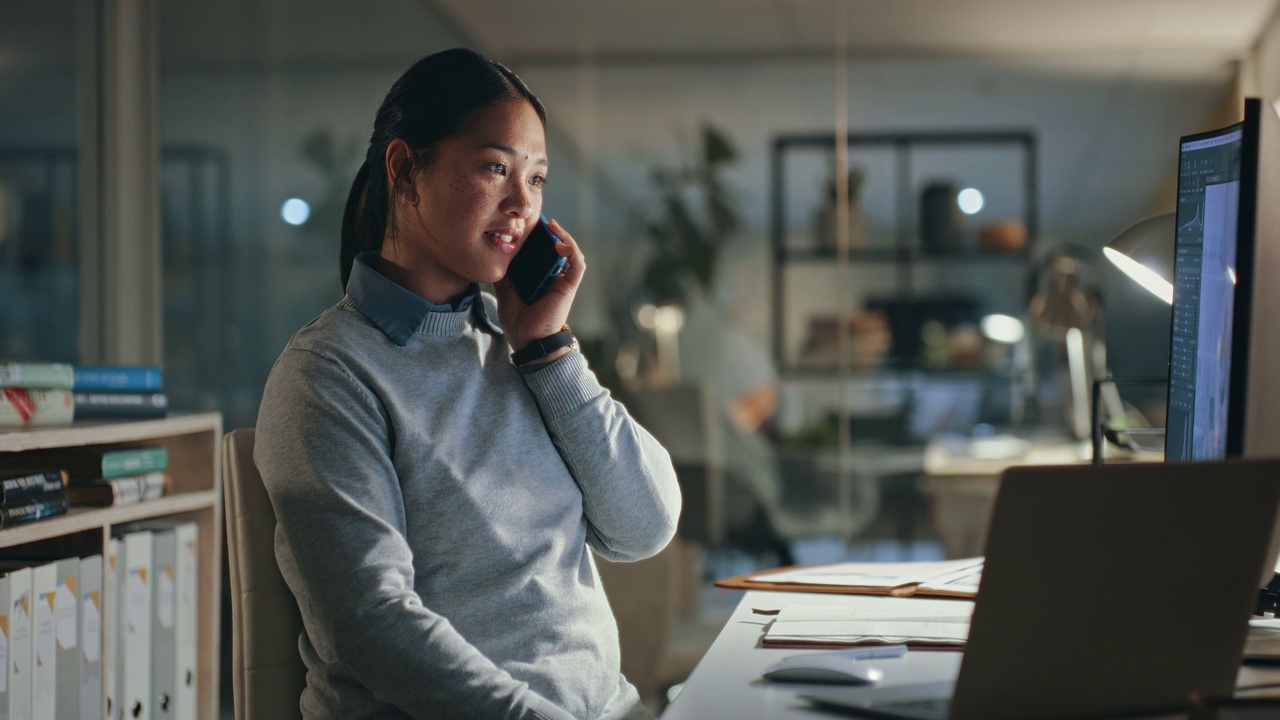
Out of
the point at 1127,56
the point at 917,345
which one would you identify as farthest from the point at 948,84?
the point at 917,345

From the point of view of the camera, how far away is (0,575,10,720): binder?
1621mm

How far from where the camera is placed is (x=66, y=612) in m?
1.79

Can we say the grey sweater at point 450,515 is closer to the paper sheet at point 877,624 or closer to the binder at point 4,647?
the paper sheet at point 877,624

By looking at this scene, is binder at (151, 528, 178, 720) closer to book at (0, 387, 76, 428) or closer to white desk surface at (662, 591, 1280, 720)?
book at (0, 387, 76, 428)

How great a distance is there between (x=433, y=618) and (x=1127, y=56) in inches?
133

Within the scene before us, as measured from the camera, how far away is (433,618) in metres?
1.08

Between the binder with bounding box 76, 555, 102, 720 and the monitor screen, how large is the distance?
164 centimetres

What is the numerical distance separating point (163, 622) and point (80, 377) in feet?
1.66

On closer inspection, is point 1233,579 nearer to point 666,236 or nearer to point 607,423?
point 607,423

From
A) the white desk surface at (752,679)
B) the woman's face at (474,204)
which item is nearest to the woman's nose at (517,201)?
the woman's face at (474,204)

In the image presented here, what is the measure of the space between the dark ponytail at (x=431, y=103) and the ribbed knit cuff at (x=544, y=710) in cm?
57

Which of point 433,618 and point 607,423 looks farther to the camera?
point 607,423

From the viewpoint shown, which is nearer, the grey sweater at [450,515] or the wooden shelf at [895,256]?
the grey sweater at [450,515]

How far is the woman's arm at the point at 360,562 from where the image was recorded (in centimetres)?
107
